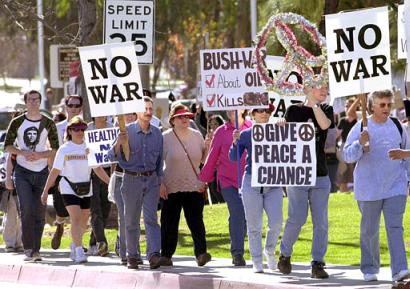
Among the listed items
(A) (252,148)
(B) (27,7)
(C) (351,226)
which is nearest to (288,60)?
(A) (252,148)

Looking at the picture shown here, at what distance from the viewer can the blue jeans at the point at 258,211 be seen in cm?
1426

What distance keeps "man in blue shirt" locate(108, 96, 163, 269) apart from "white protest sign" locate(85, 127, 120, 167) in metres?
0.77

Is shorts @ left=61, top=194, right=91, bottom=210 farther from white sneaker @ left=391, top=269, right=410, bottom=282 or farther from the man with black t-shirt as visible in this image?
white sneaker @ left=391, top=269, right=410, bottom=282

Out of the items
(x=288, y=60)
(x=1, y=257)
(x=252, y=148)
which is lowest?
(x=1, y=257)

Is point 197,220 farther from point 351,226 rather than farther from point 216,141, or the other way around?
point 351,226

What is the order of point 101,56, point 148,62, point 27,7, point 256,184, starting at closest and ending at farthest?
point 256,184
point 101,56
point 148,62
point 27,7

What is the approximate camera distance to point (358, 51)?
1336 centimetres

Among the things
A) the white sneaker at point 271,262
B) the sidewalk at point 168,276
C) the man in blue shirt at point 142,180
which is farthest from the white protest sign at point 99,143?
the white sneaker at point 271,262

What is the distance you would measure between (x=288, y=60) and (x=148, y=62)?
9.04 feet

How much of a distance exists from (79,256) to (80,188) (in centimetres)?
79

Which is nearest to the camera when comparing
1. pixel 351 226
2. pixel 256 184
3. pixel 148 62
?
pixel 256 184

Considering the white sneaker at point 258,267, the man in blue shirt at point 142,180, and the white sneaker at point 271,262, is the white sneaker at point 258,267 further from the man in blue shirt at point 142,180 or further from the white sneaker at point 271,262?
the man in blue shirt at point 142,180

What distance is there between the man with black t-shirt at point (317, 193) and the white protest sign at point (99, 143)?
9.16 ft

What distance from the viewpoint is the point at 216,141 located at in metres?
15.0
